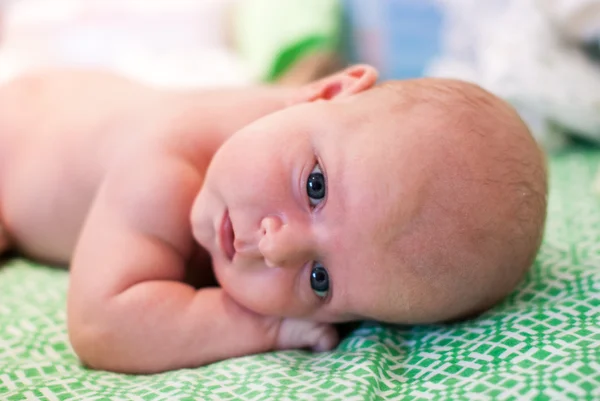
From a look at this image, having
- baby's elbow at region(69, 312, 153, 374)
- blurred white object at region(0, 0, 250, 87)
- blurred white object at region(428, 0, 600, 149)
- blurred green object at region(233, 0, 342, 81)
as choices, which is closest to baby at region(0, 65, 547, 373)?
baby's elbow at region(69, 312, 153, 374)

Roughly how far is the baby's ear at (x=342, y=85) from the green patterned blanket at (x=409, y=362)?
0.34m

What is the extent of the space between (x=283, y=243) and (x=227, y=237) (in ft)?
0.42

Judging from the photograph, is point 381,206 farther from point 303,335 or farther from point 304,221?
point 303,335

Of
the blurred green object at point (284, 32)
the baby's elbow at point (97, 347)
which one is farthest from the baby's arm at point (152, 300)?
the blurred green object at point (284, 32)

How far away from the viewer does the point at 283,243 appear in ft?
2.71

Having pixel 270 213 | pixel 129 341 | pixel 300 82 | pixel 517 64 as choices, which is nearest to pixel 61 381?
pixel 129 341

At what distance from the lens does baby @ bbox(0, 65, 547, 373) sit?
0.81 m

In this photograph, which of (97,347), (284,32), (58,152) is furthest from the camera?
(284,32)

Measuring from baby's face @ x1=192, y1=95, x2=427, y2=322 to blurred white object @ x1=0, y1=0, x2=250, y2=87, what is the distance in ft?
3.68

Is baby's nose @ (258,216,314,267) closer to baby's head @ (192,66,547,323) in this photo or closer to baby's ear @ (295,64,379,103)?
baby's head @ (192,66,547,323)

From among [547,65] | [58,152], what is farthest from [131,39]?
[547,65]

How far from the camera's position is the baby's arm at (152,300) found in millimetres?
907

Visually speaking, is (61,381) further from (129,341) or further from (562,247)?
(562,247)

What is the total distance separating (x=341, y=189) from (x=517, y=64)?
87 cm
